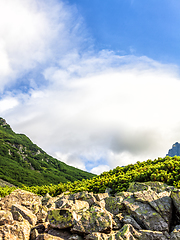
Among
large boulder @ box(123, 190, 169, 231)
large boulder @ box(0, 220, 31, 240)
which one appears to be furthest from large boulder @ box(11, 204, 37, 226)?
large boulder @ box(123, 190, 169, 231)

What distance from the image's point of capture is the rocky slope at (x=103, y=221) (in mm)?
6905

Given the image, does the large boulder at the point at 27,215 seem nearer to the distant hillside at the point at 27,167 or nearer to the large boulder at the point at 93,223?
the large boulder at the point at 93,223

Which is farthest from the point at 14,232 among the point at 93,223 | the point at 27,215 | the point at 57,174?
the point at 57,174

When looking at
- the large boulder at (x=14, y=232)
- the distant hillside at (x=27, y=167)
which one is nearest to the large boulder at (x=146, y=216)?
the large boulder at (x=14, y=232)

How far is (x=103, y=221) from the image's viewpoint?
756cm

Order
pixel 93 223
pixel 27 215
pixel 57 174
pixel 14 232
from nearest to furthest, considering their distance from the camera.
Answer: pixel 14 232 < pixel 93 223 < pixel 27 215 < pixel 57 174

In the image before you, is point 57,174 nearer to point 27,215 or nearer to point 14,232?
point 27,215

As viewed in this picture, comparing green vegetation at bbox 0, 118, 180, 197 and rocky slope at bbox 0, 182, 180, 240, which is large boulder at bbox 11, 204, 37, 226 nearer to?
rocky slope at bbox 0, 182, 180, 240

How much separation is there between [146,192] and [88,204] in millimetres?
3301

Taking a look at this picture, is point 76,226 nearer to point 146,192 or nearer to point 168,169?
point 146,192

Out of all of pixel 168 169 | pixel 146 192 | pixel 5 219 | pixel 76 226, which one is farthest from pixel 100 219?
pixel 168 169

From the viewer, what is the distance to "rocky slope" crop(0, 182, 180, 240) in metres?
6.91

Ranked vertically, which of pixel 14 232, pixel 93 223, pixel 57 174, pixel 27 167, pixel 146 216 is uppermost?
pixel 27 167

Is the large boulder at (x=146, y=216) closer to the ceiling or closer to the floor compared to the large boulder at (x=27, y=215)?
closer to the ceiling
